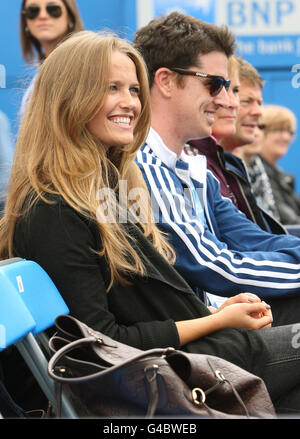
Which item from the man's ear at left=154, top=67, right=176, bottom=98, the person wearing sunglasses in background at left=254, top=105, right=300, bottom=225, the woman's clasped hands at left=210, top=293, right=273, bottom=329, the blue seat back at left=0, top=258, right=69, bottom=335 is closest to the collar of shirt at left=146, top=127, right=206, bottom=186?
the man's ear at left=154, top=67, right=176, bottom=98

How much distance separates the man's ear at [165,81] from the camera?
2670 millimetres

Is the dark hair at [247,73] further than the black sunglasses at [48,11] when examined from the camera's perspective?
Yes

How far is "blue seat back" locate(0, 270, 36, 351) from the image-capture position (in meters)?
1.70

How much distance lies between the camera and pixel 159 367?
157cm

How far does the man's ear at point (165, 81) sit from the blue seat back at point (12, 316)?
3.88ft

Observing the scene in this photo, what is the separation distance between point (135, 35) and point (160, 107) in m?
0.38

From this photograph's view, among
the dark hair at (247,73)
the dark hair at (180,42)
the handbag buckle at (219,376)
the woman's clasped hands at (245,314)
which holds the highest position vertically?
the dark hair at (180,42)

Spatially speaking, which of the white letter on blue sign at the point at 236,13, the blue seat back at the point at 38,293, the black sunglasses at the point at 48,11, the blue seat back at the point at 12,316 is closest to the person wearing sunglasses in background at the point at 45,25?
the black sunglasses at the point at 48,11

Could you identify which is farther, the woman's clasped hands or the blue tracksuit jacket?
the blue tracksuit jacket

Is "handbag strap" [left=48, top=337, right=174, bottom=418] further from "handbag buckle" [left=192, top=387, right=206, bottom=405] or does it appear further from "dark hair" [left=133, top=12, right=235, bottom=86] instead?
"dark hair" [left=133, top=12, right=235, bottom=86]

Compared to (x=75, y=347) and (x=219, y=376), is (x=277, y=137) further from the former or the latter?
(x=75, y=347)

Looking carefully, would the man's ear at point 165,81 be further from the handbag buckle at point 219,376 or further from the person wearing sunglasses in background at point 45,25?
the handbag buckle at point 219,376

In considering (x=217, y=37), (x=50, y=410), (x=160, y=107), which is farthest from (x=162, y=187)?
(x=50, y=410)
